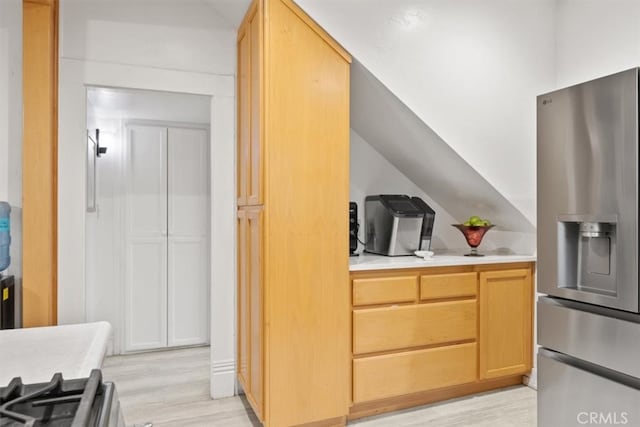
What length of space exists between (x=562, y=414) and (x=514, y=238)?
1.52 metres

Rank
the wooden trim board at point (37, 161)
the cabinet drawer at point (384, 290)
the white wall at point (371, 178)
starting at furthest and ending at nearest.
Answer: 1. the white wall at point (371, 178)
2. the cabinet drawer at point (384, 290)
3. the wooden trim board at point (37, 161)

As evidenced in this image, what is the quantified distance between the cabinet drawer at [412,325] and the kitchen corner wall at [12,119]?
1.80 meters

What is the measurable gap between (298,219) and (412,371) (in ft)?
3.81

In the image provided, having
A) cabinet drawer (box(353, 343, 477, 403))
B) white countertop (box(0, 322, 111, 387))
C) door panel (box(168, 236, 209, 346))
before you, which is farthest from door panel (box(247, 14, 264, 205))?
door panel (box(168, 236, 209, 346))

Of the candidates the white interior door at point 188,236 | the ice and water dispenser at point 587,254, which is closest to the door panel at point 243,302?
the white interior door at point 188,236

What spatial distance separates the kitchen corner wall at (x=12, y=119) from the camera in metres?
1.89

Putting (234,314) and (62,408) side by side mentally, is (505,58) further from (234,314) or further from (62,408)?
(62,408)

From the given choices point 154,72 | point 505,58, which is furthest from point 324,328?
point 505,58

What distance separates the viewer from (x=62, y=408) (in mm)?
813

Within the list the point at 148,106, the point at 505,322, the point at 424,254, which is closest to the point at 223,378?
the point at 424,254

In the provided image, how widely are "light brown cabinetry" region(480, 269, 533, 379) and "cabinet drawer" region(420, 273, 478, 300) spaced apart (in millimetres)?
80

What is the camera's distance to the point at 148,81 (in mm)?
2502

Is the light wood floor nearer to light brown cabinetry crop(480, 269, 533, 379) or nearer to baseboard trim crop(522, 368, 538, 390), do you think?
baseboard trim crop(522, 368, 538, 390)

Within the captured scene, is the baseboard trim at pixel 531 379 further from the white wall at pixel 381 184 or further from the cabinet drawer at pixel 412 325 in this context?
the white wall at pixel 381 184
